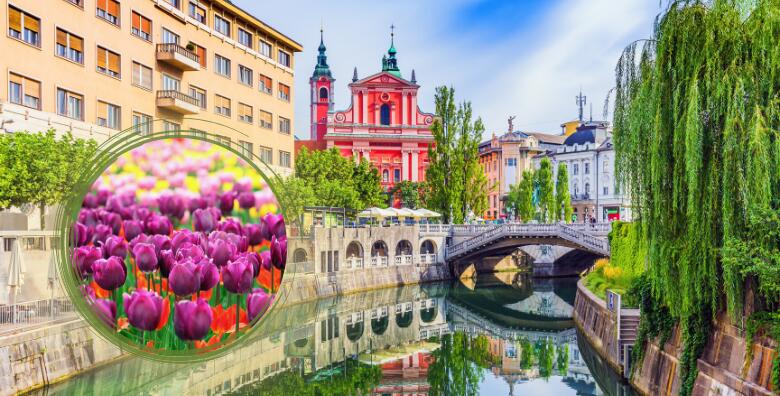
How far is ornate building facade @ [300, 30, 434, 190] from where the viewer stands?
236ft

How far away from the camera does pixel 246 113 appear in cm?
3747

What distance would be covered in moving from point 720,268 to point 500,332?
20726 millimetres

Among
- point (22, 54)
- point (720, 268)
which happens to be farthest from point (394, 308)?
point (720, 268)

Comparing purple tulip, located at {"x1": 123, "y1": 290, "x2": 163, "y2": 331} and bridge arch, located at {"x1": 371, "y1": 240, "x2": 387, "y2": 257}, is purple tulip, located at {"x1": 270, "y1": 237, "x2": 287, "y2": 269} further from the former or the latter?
bridge arch, located at {"x1": 371, "y1": 240, "x2": 387, "y2": 257}

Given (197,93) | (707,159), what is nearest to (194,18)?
(197,93)

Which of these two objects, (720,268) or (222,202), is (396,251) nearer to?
(720,268)

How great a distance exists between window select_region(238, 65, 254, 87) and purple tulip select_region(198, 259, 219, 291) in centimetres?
3519

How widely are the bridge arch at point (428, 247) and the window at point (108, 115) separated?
26.7 metres

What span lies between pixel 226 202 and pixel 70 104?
2712cm

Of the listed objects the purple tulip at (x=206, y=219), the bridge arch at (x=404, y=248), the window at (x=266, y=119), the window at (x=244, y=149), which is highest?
the window at (x=266, y=119)

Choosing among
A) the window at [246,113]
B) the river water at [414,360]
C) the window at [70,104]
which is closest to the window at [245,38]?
the window at [246,113]

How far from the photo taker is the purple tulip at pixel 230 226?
11.1ft

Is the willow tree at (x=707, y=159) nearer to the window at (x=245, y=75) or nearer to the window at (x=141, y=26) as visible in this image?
the window at (x=141, y=26)

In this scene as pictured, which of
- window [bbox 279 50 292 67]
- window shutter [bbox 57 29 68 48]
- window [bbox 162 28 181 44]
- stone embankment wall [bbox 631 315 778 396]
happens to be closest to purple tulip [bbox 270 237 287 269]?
stone embankment wall [bbox 631 315 778 396]
